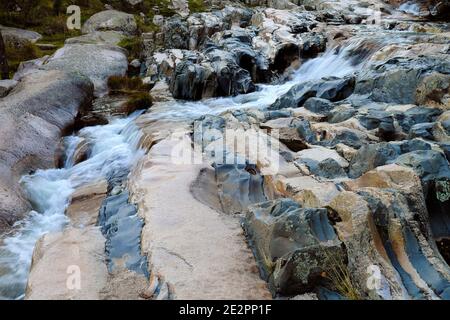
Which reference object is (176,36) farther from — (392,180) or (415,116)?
(392,180)

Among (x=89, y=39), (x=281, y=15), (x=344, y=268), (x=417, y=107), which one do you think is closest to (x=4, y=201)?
(x=344, y=268)

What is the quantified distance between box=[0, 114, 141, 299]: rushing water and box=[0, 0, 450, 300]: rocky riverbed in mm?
65

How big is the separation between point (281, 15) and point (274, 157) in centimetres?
2600

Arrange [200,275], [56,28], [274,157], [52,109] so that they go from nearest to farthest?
[200,275], [274,157], [52,109], [56,28]

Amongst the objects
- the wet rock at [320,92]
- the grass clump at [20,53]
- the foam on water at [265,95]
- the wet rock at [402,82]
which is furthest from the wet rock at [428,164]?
the grass clump at [20,53]

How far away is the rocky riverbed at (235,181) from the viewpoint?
6297mm

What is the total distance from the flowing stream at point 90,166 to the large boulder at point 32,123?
0.44 m

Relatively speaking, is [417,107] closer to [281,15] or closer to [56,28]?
[281,15]

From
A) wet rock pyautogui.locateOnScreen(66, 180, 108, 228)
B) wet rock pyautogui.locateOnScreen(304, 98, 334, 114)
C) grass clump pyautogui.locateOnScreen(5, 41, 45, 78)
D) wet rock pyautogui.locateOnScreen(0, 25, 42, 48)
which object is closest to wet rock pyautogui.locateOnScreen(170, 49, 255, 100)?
wet rock pyautogui.locateOnScreen(304, 98, 334, 114)

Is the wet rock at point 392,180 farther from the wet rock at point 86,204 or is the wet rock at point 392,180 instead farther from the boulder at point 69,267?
the wet rock at point 86,204

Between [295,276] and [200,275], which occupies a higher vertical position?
[295,276]

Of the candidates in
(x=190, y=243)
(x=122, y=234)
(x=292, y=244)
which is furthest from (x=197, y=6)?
(x=292, y=244)
